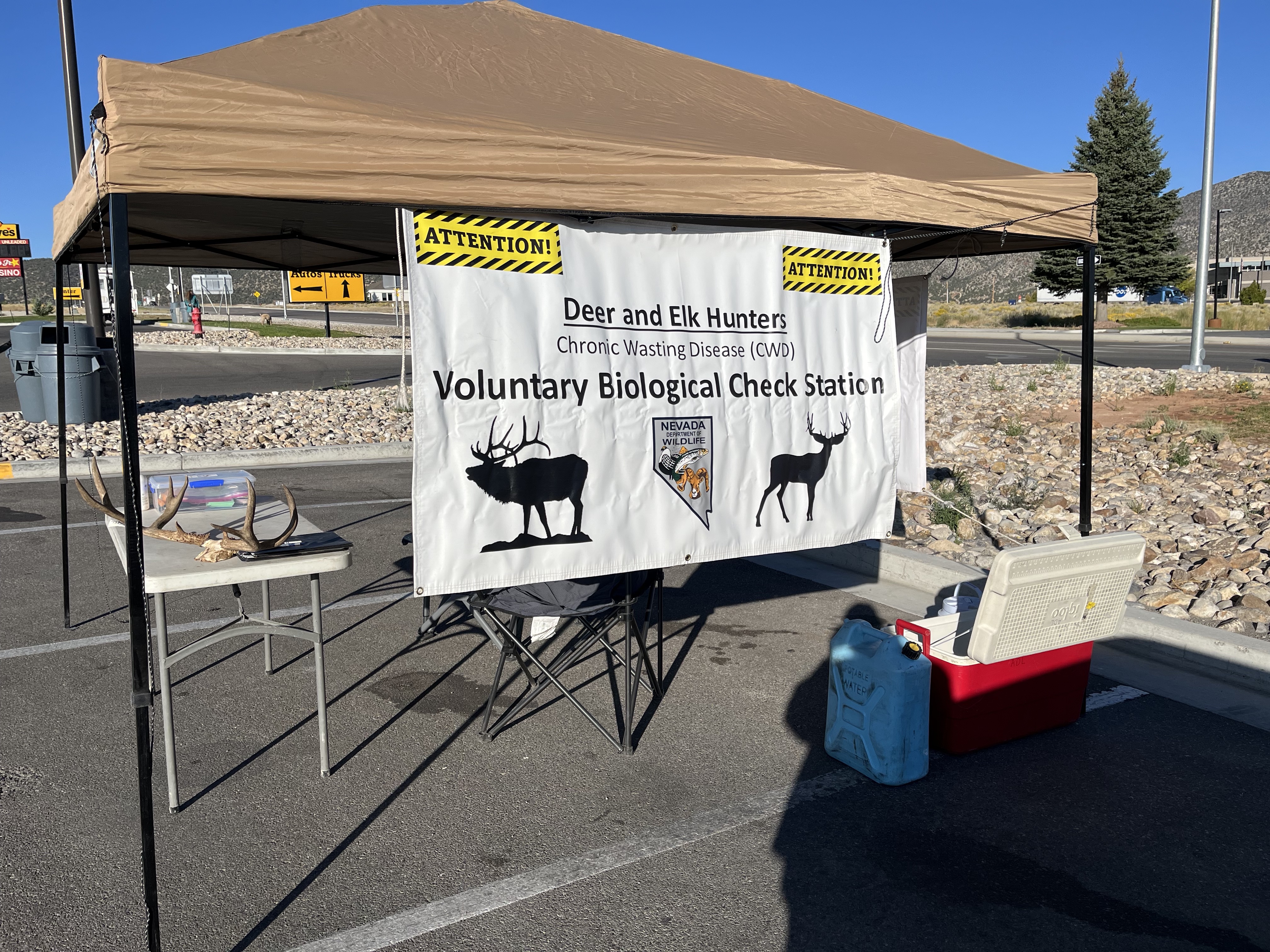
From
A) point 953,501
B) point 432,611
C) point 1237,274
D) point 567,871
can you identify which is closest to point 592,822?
point 567,871

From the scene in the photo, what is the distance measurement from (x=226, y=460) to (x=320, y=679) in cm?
852

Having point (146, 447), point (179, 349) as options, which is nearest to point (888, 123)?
point (146, 447)

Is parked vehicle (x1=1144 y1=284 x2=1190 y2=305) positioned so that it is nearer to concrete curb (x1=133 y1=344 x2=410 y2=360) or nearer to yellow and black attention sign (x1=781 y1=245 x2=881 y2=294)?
concrete curb (x1=133 y1=344 x2=410 y2=360)

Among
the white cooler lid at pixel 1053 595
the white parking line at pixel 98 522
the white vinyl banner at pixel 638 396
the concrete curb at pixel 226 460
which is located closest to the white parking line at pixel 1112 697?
the white cooler lid at pixel 1053 595

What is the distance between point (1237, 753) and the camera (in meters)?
4.16

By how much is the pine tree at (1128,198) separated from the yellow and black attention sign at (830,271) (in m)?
43.5

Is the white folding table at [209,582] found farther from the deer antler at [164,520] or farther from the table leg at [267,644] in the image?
the table leg at [267,644]

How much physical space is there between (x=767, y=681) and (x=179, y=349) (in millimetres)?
28165

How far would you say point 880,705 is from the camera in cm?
391

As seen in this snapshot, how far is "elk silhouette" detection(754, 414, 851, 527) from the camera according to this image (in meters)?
4.43

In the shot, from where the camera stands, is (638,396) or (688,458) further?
(688,458)

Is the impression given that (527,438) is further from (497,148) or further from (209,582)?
(209,582)

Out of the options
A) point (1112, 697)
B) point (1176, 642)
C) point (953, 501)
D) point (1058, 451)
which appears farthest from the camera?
point (1058, 451)

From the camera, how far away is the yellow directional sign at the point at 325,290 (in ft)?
102
